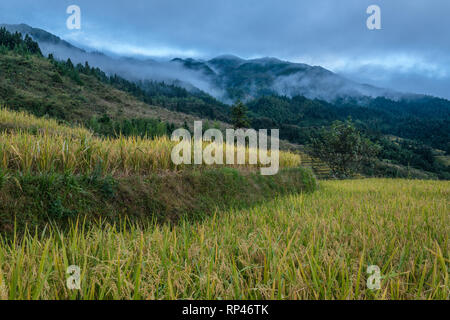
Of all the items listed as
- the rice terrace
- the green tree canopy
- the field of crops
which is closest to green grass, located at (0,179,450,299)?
the rice terrace

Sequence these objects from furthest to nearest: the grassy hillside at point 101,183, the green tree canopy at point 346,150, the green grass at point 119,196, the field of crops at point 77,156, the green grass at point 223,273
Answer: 1. the green tree canopy at point 346,150
2. the field of crops at point 77,156
3. the grassy hillside at point 101,183
4. the green grass at point 119,196
5. the green grass at point 223,273

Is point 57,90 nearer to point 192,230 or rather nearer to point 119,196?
point 119,196

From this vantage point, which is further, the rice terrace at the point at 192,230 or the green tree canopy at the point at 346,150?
the green tree canopy at the point at 346,150

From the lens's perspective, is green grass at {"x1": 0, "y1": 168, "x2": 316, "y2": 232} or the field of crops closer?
green grass at {"x1": 0, "y1": 168, "x2": 316, "y2": 232}

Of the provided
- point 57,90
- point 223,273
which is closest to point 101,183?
point 223,273

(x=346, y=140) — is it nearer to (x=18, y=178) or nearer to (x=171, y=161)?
(x=171, y=161)

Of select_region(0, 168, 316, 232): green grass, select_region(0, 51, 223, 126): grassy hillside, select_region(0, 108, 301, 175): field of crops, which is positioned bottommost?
select_region(0, 168, 316, 232): green grass

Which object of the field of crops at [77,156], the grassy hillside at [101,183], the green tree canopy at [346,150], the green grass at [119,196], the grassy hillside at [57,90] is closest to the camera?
the green grass at [119,196]

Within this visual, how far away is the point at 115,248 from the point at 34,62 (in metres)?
69.8

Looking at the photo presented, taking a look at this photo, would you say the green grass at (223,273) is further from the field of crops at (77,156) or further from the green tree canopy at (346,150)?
→ the green tree canopy at (346,150)

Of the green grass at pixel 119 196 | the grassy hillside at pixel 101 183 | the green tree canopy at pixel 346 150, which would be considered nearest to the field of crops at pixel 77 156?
the grassy hillside at pixel 101 183

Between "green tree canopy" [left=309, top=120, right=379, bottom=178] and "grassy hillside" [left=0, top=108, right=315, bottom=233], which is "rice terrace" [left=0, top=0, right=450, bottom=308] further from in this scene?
"green tree canopy" [left=309, top=120, right=379, bottom=178]

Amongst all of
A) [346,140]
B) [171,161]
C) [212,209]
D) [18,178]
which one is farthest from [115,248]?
[346,140]
